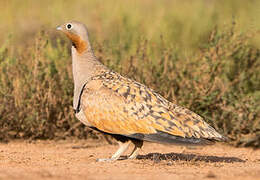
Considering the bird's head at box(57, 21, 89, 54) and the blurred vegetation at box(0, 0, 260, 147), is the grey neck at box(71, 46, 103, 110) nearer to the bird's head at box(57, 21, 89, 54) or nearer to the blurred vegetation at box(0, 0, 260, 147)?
the bird's head at box(57, 21, 89, 54)

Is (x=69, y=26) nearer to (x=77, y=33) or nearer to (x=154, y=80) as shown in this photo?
(x=77, y=33)

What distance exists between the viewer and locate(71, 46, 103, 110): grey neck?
18.2ft

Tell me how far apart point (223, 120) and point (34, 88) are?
3.07 meters

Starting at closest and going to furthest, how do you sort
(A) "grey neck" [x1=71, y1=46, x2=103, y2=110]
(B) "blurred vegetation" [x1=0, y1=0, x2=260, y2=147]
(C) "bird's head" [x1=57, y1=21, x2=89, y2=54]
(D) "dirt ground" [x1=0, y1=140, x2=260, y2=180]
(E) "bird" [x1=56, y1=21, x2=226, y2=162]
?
(D) "dirt ground" [x1=0, y1=140, x2=260, y2=180]
(E) "bird" [x1=56, y1=21, x2=226, y2=162]
(A) "grey neck" [x1=71, y1=46, x2=103, y2=110]
(C) "bird's head" [x1=57, y1=21, x2=89, y2=54]
(B) "blurred vegetation" [x1=0, y1=0, x2=260, y2=147]

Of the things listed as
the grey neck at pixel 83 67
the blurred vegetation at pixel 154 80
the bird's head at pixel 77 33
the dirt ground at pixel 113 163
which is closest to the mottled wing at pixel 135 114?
the grey neck at pixel 83 67

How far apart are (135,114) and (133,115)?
25 mm

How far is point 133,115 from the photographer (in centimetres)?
498

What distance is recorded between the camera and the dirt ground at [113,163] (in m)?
4.24

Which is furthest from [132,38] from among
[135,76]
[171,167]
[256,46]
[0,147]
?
[171,167]

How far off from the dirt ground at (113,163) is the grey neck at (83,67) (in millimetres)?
917

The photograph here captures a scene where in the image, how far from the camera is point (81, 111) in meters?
5.23

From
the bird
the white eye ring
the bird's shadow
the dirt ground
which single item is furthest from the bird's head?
the bird's shadow

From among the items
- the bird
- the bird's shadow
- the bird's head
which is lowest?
the bird's shadow

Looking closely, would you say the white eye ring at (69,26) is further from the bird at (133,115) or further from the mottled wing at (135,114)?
the mottled wing at (135,114)
